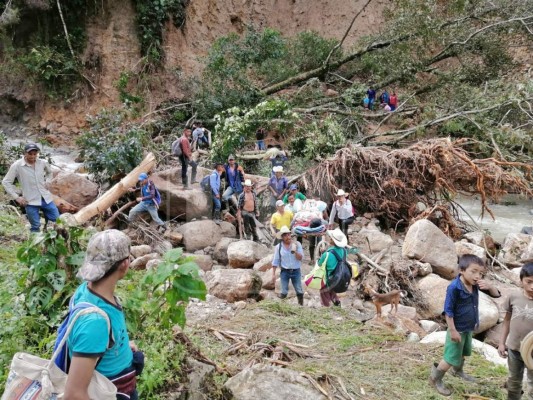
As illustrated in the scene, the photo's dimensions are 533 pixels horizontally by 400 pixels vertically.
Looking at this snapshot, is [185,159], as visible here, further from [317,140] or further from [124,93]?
[124,93]

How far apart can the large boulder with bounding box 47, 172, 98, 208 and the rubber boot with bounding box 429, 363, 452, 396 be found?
7.45 meters

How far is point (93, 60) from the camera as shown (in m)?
15.3

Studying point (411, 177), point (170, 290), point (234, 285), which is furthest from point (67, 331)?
point (411, 177)

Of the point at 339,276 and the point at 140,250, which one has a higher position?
the point at 339,276

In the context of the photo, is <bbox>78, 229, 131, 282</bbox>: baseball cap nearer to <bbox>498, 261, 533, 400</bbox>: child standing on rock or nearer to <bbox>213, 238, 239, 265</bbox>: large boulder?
<bbox>498, 261, 533, 400</bbox>: child standing on rock

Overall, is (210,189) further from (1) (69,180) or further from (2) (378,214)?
(2) (378,214)

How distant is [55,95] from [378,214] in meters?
10.6

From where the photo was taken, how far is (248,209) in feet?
29.0

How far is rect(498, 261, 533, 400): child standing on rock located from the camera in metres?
3.38

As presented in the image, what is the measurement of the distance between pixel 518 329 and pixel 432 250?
470cm

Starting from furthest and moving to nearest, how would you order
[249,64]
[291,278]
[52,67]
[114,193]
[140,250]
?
[249,64] → [52,67] → [114,193] → [140,250] → [291,278]

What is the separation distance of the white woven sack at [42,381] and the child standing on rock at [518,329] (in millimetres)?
2816

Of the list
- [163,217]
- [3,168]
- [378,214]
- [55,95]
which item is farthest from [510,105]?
[55,95]

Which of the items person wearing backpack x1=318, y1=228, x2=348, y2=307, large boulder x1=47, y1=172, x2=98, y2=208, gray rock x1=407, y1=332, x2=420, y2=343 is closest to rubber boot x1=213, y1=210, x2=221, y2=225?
large boulder x1=47, y1=172, x2=98, y2=208
